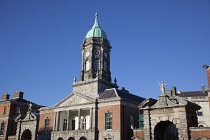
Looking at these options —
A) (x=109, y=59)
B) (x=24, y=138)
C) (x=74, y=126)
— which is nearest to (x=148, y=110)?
(x=74, y=126)

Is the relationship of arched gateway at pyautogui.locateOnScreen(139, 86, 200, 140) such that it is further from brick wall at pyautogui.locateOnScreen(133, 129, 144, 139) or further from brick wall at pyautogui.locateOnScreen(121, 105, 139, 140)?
brick wall at pyautogui.locateOnScreen(121, 105, 139, 140)

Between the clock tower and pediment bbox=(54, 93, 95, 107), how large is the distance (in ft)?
11.0

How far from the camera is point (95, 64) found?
46469 mm

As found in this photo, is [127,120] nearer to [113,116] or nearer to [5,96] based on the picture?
[113,116]

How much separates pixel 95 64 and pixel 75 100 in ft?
29.0

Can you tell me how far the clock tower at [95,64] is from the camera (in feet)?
144

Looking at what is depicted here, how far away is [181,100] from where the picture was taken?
26781 millimetres

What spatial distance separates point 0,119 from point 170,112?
3953 centimetres

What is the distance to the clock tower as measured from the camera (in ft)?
144

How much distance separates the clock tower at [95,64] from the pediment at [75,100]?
3358 millimetres

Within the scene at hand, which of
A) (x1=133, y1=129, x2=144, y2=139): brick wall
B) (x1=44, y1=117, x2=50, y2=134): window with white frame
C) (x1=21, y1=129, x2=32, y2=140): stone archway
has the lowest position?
(x1=21, y1=129, x2=32, y2=140): stone archway

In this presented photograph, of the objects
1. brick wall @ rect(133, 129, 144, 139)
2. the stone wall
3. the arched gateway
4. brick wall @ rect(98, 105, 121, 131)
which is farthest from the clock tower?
the stone wall

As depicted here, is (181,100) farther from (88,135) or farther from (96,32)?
(96,32)

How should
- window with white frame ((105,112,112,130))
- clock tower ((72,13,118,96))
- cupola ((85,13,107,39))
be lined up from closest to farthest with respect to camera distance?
1. window with white frame ((105,112,112,130))
2. clock tower ((72,13,118,96))
3. cupola ((85,13,107,39))
